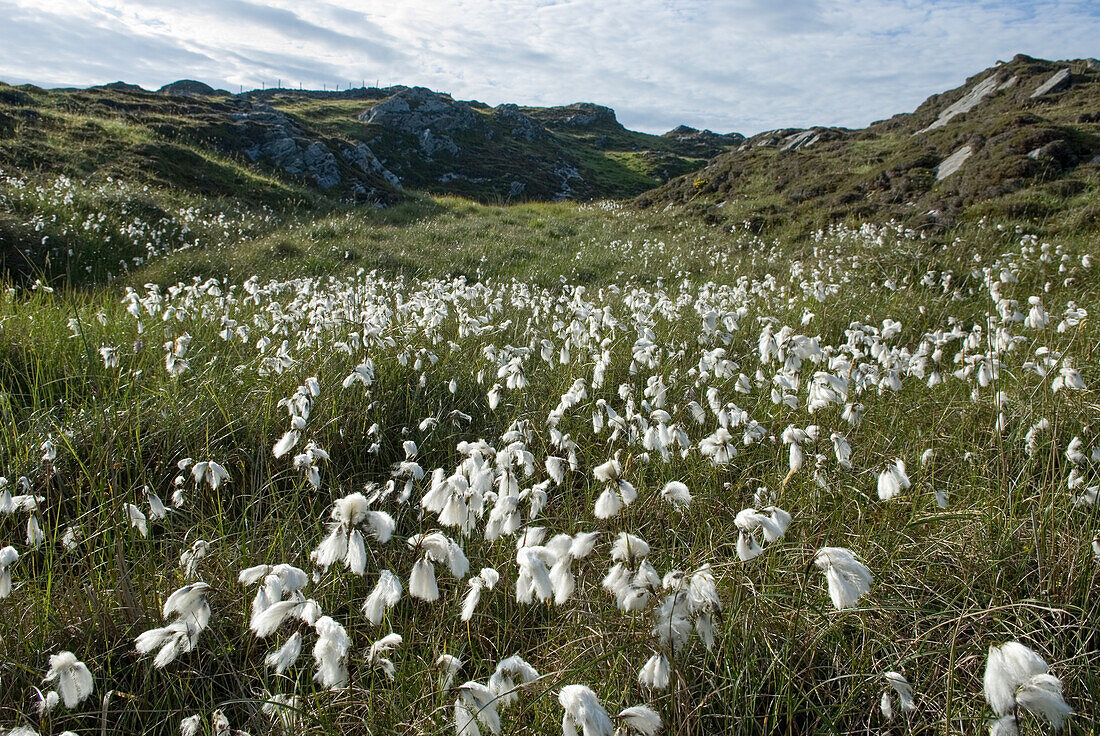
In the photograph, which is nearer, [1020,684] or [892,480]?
[1020,684]

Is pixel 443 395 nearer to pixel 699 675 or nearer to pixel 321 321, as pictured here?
pixel 321 321

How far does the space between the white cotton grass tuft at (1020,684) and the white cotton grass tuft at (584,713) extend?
0.79 m

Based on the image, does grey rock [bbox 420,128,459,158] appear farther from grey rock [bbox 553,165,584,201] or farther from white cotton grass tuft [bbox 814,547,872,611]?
white cotton grass tuft [bbox 814,547,872,611]

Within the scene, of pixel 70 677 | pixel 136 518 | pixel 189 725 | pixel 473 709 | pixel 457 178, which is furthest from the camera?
pixel 457 178

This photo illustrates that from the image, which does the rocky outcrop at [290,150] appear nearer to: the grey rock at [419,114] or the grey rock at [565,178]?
the grey rock at [565,178]

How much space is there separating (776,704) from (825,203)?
1681 centimetres

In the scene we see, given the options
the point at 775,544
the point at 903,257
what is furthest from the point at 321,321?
the point at 903,257

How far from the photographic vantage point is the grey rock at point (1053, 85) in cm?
1861

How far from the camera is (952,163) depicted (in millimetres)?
14727

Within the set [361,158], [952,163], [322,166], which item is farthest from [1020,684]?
[361,158]

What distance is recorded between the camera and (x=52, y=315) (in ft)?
16.4

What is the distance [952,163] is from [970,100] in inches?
415

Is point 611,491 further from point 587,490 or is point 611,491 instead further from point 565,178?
point 565,178

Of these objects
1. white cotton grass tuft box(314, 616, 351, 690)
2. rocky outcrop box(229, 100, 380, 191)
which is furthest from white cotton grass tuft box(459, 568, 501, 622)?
rocky outcrop box(229, 100, 380, 191)
